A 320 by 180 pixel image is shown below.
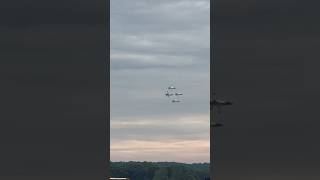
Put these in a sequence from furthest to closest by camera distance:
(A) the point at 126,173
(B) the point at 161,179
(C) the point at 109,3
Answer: (B) the point at 161,179 → (A) the point at 126,173 → (C) the point at 109,3

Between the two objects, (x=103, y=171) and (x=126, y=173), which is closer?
(x=103, y=171)

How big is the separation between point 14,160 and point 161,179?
5391 inches

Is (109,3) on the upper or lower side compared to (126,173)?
upper

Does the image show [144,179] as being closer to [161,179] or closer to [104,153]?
[161,179]

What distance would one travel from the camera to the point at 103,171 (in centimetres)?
4938
